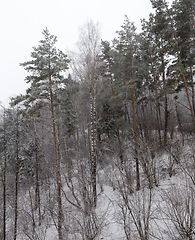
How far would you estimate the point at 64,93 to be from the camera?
9453mm

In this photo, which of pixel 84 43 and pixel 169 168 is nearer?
pixel 169 168

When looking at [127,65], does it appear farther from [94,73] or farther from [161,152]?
[161,152]

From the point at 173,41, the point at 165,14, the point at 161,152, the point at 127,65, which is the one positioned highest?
the point at 165,14

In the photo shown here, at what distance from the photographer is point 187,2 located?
10.1 m

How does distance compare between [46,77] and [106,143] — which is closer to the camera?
[46,77]

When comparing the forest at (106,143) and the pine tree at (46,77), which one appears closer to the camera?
the forest at (106,143)

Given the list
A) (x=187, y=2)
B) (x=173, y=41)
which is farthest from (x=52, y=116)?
(x=187, y=2)

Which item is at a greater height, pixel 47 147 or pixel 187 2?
pixel 187 2

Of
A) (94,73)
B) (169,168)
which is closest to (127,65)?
(94,73)

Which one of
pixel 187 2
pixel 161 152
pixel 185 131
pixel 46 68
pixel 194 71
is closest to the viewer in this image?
pixel 46 68

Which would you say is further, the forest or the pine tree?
the pine tree

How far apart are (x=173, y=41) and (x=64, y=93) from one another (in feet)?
28.1

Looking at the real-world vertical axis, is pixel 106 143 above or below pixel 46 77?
below

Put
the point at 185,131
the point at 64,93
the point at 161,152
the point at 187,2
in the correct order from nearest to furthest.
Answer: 1. the point at 64,93
2. the point at 187,2
3. the point at 161,152
4. the point at 185,131
